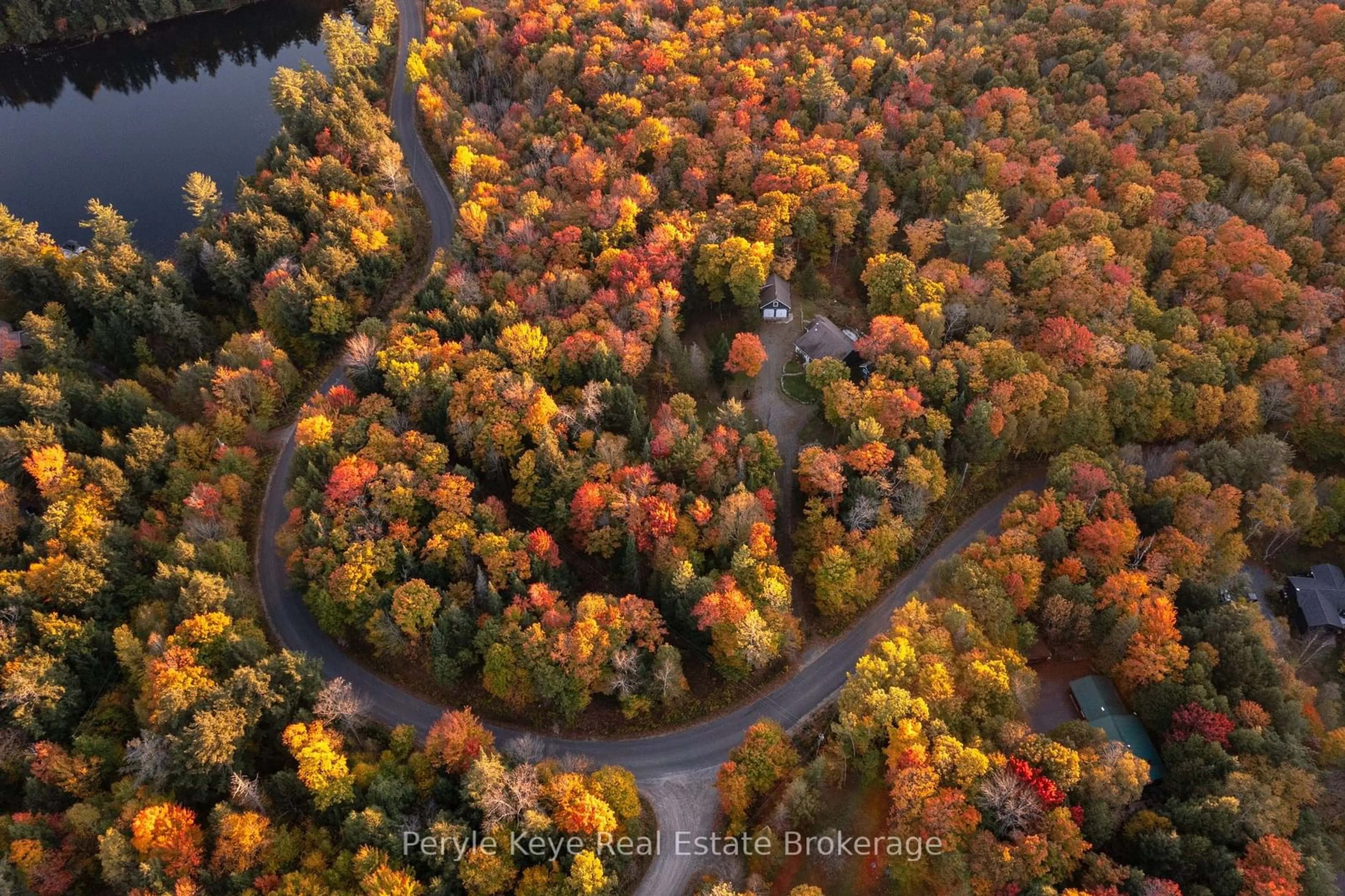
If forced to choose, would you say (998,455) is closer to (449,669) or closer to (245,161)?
(449,669)

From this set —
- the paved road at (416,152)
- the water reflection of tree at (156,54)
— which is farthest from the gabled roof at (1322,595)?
the water reflection of tree at (156,54)

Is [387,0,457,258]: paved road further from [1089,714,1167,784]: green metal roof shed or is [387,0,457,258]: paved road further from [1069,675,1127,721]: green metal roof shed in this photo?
[1089,714,1167,784]: green metal roof shed

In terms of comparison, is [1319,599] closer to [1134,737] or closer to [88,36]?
[1134,737]

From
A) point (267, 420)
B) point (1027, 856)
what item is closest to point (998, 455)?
point (1027, 856)

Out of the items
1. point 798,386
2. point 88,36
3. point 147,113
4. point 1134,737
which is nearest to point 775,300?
point 798,386

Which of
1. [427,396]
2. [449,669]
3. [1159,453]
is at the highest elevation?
[427,396]

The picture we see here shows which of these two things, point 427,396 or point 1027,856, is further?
→ point 427,396

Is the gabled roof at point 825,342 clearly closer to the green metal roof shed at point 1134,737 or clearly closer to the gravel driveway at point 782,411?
the gravel driveway at point 782,411
